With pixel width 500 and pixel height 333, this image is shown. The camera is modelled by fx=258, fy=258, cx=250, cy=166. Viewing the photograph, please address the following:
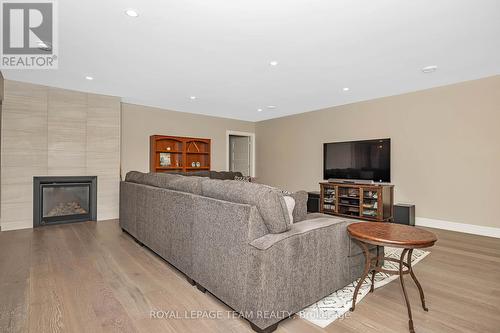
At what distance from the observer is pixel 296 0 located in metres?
2.13

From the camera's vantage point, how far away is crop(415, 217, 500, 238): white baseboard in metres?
3.88

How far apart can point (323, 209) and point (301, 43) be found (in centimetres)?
360

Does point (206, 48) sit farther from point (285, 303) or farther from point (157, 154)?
point (157, 154)

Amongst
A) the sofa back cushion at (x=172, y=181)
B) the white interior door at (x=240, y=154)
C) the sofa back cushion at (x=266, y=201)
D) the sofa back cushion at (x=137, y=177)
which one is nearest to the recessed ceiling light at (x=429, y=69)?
the sofa back cushion at (x=266, y=201)

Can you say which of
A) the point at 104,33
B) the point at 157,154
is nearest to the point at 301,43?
the point at 104,33

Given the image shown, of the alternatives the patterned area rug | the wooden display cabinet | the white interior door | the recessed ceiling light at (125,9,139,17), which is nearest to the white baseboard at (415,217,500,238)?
the patterned area rug

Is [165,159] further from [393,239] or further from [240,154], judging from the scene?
[393,239]

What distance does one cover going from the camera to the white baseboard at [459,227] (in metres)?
3.88

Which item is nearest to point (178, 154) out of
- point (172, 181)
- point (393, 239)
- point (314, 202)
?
point (314, 202)

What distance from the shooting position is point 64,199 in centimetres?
478

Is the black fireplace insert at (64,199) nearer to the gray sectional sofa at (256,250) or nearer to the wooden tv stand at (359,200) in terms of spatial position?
the gray sectional sofa at (256,250)

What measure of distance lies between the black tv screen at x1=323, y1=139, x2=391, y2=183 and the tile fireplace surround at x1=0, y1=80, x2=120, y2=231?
4.49 m

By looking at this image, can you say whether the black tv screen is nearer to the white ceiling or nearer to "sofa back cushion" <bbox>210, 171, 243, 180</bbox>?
the white ceiling
